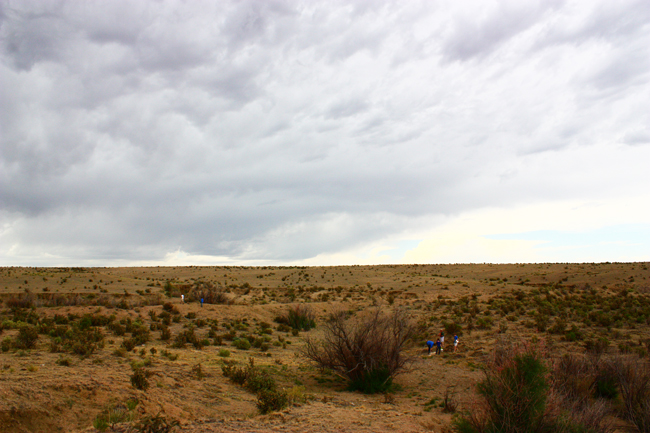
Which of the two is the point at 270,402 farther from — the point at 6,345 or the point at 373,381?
the point at 6,345

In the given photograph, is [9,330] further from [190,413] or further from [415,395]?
[415,395]

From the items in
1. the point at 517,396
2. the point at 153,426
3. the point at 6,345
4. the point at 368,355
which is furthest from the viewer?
the point at 6,345

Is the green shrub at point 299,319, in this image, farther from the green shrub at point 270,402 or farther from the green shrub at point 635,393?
the green shrub at point 635,393

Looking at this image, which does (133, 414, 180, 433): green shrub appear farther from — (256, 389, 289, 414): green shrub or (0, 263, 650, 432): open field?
(256, 389, 289, 414): green shrub

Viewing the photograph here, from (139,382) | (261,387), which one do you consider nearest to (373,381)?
(261,387)

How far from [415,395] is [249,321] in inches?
740

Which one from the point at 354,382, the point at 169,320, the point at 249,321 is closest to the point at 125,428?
the point at 354,382

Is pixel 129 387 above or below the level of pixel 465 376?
above

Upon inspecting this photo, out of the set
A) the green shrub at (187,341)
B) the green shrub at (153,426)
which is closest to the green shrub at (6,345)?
the green shrub at (187,341)

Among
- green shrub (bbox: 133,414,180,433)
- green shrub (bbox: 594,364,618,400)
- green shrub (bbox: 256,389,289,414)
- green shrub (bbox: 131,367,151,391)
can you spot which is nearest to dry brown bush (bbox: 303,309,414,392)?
green shrub (bbox: 256,389,289,414)

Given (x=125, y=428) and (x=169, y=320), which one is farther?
(x=169, y=320)

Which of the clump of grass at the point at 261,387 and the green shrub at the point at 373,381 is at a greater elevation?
the clump of grass at the point at 261,387

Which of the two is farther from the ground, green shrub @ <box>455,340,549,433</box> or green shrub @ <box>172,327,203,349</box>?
green shrub @ <box>455,340,549,433</box>

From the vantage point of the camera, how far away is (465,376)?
16.0m
